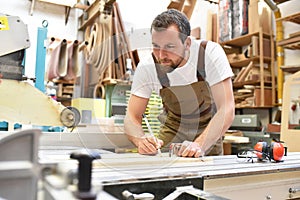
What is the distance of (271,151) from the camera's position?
0.98 meters

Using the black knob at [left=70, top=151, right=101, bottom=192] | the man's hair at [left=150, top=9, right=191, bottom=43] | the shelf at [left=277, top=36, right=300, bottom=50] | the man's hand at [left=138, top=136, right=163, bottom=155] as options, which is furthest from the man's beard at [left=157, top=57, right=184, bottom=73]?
the shelf at [left=277, top=36, right=300, bottom=50]

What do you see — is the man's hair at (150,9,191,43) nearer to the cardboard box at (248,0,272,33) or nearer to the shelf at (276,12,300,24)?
the shelf at (276,12,300,24)

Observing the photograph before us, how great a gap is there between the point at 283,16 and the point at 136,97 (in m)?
2.38

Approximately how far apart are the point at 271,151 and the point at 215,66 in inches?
18.9

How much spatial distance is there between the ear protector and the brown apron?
1.42 ft

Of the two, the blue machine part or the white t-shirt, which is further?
the blue machine part

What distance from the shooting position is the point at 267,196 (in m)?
0.87

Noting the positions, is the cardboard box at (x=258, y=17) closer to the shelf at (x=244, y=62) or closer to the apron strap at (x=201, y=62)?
the shelf at (x=244, y=62)

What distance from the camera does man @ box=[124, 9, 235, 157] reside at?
124cm

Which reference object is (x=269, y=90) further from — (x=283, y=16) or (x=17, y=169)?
(x=17, y=169)

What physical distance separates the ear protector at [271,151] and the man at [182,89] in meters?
0.20

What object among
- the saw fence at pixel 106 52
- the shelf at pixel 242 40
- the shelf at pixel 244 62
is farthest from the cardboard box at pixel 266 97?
the saw fence at pixel 106 52

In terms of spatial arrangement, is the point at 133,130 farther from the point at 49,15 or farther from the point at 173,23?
the point at 49,15

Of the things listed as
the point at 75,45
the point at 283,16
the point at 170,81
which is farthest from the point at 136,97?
the point at 283,16
